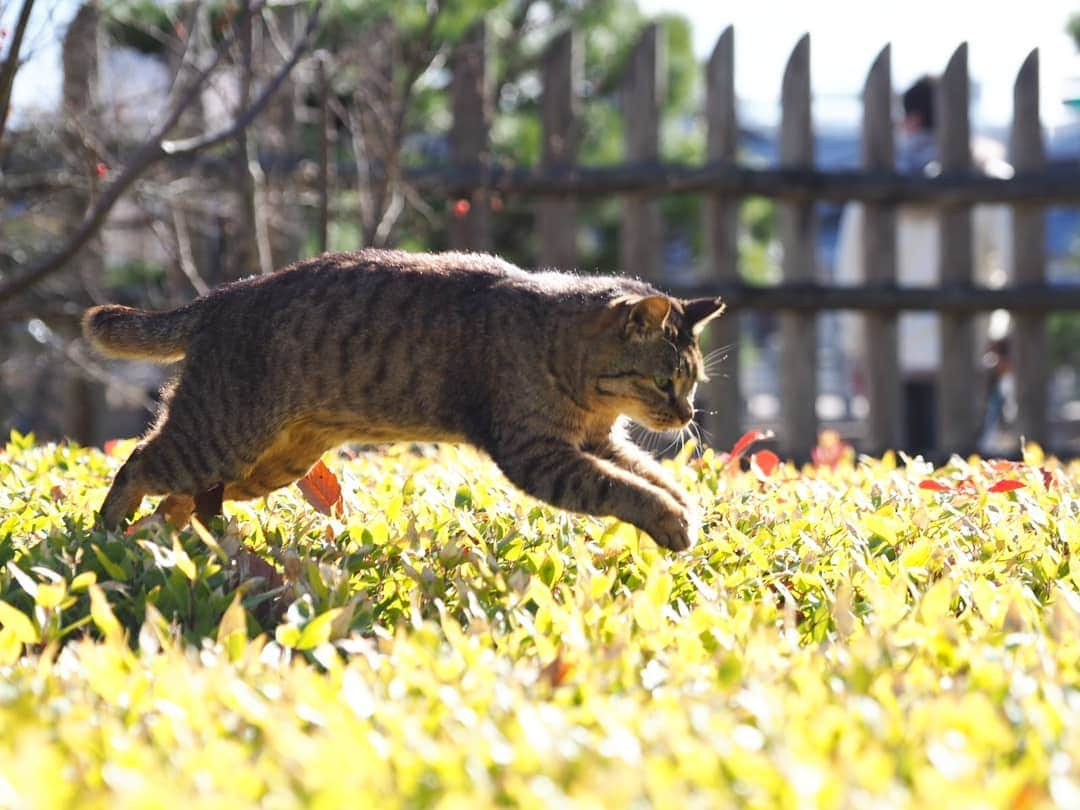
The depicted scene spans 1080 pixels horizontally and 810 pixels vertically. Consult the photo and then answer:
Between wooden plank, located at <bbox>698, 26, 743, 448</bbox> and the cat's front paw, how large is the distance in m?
4.03

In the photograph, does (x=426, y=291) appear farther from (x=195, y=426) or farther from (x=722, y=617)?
(x=722, y=617)

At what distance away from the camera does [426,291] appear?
12.2 feet

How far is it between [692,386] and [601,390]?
29cm

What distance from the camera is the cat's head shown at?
358cm

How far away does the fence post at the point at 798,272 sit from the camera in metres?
7.20

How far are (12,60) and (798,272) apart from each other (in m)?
4.55

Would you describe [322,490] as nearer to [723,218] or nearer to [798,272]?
[723,218]

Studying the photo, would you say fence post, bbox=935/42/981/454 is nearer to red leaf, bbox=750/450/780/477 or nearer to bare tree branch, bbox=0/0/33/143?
red leaf, bbox=750/450/780/477

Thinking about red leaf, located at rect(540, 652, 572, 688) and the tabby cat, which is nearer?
red leaf, located at rect(540, 652, 572, 688)

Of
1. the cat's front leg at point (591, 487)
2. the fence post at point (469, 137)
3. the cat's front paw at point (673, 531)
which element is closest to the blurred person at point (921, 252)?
the fence post at point (469, 137)

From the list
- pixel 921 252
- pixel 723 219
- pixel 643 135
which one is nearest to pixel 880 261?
pixel 921 252

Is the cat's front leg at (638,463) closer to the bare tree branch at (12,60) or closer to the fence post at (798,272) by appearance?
the bare tree branch at (12,60)

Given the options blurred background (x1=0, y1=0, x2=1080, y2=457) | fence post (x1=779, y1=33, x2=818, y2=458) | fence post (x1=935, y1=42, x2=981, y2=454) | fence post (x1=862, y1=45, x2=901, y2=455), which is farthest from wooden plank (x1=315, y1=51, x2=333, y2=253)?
fence post (x1=935, y1=42, x2=981, y2=454)

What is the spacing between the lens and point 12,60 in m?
3.74
